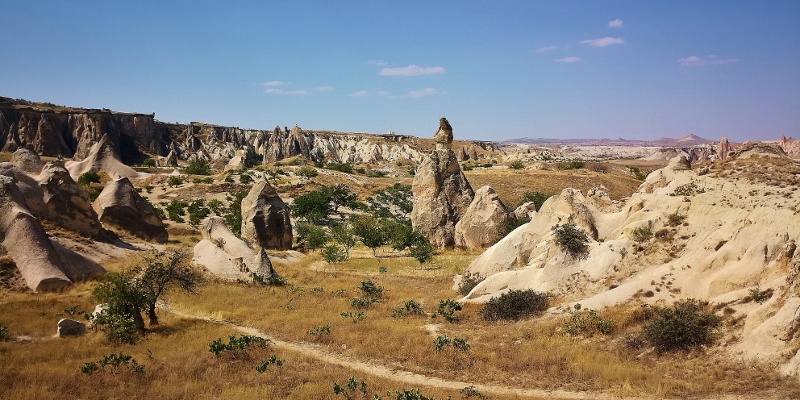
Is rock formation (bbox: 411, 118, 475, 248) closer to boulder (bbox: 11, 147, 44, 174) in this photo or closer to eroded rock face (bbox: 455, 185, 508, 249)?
eroded rock face (bbox: 455, 185, 508, 249)

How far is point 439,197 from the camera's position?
44156 millimetres

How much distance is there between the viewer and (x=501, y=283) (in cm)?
2139

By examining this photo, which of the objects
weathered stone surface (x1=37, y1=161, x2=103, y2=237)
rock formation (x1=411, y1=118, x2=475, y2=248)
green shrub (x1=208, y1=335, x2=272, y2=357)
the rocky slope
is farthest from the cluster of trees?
green shrub (x1=208, y1=335, x2=272, y2=357)

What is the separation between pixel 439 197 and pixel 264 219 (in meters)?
16.4

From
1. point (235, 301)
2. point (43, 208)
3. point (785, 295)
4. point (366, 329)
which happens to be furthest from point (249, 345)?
point (43, 208)

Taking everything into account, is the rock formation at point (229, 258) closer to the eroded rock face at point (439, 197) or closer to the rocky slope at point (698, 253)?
the rocky slope at point (698, 253)

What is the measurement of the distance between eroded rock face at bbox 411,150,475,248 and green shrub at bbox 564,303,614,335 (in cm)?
2652

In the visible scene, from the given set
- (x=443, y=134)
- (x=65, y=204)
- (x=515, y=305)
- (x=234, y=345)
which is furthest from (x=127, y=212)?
(x=443, y=134)

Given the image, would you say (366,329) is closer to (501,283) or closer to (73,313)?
(501,283)

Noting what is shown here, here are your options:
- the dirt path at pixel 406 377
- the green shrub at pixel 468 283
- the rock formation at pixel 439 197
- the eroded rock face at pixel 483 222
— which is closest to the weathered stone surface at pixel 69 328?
the dirt path at pixel 406 377

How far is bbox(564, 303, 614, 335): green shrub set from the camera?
15.2 metres

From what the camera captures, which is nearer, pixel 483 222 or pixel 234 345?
pixel 234 345

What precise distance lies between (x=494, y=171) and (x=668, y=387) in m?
86.0

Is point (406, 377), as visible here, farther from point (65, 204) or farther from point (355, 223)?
point (355, 223)
